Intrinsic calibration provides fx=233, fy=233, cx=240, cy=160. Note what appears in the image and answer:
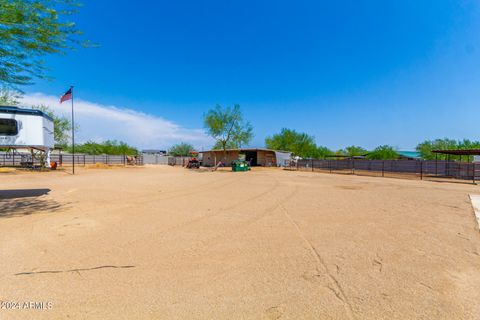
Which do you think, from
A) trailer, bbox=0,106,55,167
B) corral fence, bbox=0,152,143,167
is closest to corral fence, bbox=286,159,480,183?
trailer, bbox=0,106,55,167

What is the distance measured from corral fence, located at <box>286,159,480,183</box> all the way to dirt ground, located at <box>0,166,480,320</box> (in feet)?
60.7

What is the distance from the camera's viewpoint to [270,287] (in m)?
2.95

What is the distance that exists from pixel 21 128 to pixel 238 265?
12.1 metres

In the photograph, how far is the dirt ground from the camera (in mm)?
2539

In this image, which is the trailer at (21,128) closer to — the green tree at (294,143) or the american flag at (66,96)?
the american flag at (66,96)

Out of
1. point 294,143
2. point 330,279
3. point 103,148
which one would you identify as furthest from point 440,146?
point 103,148

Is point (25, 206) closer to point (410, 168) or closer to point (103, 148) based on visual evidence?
point (410, 168)

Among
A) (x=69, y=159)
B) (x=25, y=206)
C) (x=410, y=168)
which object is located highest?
(x=69, y=159)

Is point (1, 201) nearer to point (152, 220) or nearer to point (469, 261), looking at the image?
point (152, 220)

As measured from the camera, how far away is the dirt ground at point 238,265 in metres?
2.54

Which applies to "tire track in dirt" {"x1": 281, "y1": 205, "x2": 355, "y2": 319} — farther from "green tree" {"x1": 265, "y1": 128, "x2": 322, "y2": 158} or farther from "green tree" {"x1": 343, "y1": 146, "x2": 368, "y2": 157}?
"green tree" {"x1": 343, "y1": 146, "x2": 368, "y2": 157}

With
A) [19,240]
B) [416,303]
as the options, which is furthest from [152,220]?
[416,303]

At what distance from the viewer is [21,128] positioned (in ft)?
33.7

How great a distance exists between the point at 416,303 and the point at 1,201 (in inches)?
479
